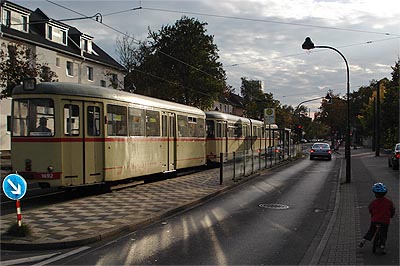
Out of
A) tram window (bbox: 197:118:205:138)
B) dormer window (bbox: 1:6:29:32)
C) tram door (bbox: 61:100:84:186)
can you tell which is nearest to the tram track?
tram door (bbox: 61:100:84:186)

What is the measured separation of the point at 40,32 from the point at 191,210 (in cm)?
3908

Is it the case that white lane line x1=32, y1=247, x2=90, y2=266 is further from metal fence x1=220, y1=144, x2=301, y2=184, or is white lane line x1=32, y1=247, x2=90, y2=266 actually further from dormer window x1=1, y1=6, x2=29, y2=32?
dormer window x1=1, y1=6, x2=29, y2=32

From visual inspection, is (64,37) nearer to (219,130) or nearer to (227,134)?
(227,134)

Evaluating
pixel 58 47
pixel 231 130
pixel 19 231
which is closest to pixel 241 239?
pixel 19 231

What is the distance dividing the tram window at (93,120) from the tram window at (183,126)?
6.90m

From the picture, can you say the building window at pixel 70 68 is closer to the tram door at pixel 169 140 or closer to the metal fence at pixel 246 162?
the metal fence at pixel 246 162

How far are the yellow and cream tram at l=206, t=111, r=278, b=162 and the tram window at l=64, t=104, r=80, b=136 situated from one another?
1025 cm

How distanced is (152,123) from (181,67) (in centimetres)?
2876

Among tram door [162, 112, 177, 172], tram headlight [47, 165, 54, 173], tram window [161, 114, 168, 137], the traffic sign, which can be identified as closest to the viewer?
tram headlight [47, 165, 54, 173]

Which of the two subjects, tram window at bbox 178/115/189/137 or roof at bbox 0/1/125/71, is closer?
tram window at bbox 178/115/189/137

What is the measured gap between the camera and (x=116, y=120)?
1459 centimetres

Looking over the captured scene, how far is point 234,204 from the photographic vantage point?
13.4 meters

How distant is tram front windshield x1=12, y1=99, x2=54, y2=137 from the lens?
12742 mm

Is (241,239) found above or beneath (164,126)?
beneath
